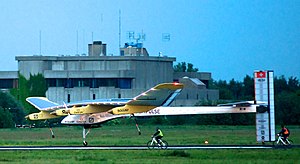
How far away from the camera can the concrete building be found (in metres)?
149

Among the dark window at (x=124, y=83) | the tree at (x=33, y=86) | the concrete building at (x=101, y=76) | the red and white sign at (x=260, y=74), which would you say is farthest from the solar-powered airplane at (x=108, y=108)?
the tree at (x=33, y=86)

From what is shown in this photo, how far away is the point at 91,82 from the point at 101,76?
6.20 feet

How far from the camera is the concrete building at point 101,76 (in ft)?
490

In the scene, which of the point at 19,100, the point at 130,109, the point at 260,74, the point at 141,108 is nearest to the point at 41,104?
the point at 130,109

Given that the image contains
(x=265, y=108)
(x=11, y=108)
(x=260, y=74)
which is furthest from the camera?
(x=11, y=108)

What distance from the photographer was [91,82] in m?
152

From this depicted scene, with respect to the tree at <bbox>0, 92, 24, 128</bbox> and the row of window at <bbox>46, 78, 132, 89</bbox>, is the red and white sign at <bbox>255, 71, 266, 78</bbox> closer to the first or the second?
the tree at <bbox>0, 92, 24, 128</bbox>

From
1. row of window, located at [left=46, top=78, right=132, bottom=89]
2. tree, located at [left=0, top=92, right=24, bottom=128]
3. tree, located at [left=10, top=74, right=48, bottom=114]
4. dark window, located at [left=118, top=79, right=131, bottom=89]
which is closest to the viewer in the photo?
tree, located at [left=0, top=92, right=24, bottom=128]

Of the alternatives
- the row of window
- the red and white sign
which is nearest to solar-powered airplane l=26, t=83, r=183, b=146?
the red and white sign

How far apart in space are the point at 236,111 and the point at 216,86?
11376 cm

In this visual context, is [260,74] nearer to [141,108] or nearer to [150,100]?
[150,100]

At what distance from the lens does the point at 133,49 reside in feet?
536

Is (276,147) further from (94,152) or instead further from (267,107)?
(94,152)

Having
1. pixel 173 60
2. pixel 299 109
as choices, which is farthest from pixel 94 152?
pixel 173 60
